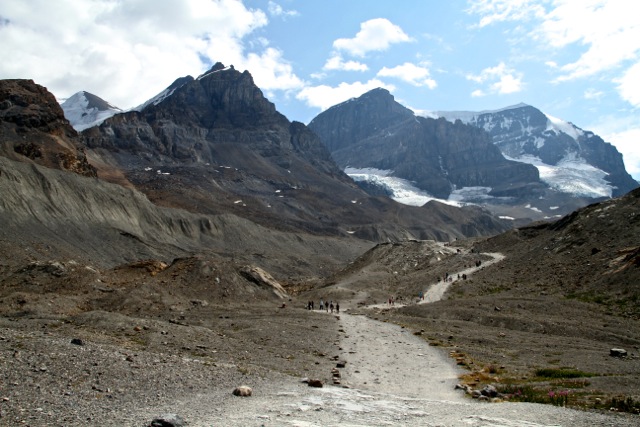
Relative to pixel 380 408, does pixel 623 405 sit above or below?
above

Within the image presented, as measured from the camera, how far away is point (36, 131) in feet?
527

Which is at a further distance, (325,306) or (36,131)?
(36,131)

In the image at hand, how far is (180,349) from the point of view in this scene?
28484 mm

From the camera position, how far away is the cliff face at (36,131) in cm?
A: 14425

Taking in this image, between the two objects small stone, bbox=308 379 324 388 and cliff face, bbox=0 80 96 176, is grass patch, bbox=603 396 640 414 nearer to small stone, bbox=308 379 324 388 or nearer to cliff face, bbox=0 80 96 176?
small stone, bbox=308 379 324 388

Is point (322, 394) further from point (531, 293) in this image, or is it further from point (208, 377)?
point (531, 293)

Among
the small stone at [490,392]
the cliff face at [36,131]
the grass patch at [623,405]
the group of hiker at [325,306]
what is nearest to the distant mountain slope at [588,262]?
the group of hiker at [325,306]

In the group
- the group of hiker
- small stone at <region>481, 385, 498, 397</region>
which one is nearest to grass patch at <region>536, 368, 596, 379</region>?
small stone at <region>481, 385, 498, 397</region>

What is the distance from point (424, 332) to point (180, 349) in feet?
75.6

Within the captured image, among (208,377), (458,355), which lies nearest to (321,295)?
(458,355)

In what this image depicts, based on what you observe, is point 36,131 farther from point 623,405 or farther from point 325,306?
point 623,405

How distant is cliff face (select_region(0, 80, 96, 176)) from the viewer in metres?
144

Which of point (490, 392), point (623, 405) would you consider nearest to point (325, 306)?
point (490, 392)

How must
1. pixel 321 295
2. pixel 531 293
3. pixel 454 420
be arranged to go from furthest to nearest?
pixel 321 295 < pixel 531 293 < pixel 454 420
